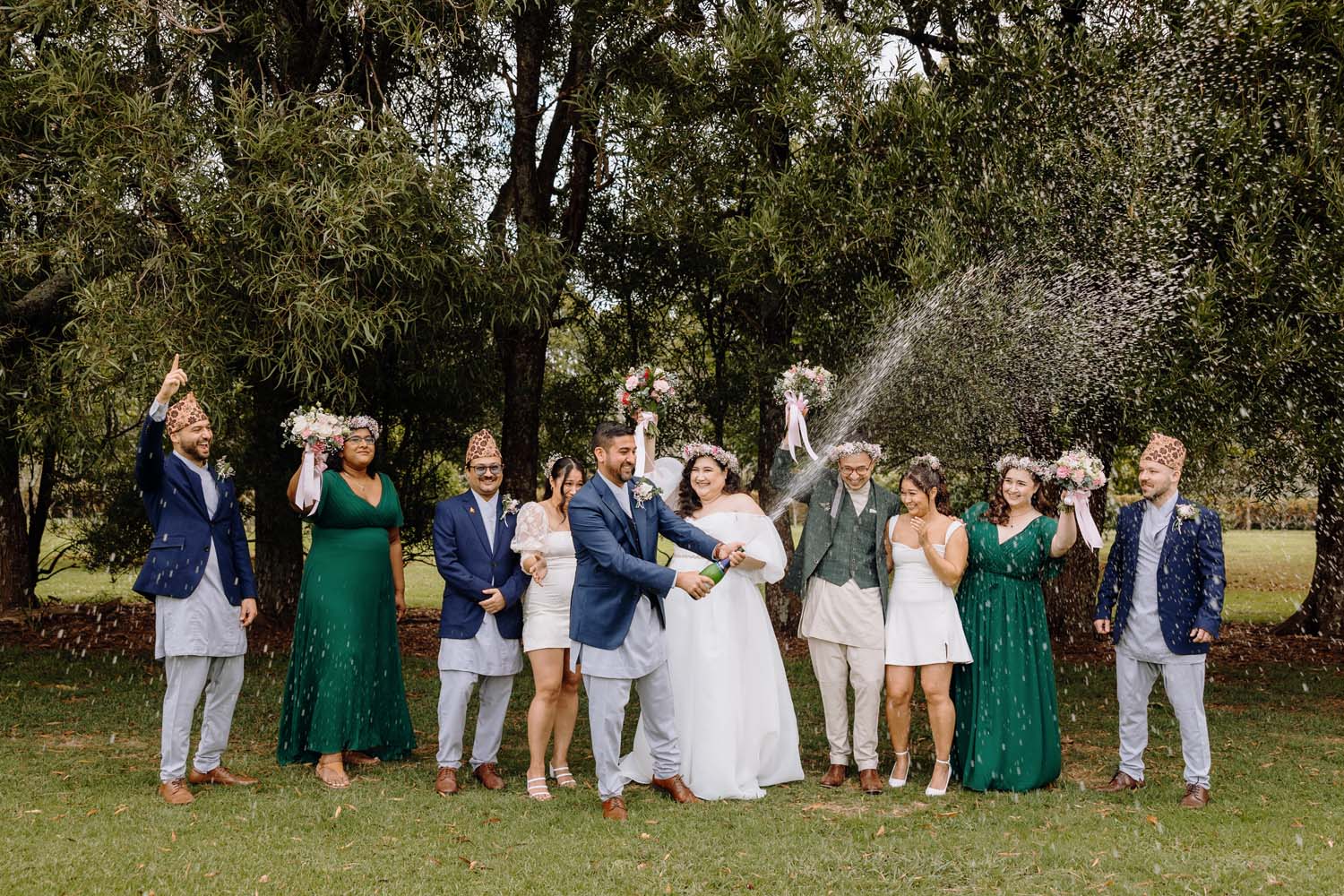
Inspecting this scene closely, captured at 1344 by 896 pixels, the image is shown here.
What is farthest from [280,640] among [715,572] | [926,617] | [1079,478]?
[1079,478]

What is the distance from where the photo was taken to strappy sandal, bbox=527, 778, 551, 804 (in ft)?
20.5

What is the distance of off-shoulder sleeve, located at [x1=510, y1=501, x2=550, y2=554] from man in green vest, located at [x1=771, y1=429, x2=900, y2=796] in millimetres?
1533

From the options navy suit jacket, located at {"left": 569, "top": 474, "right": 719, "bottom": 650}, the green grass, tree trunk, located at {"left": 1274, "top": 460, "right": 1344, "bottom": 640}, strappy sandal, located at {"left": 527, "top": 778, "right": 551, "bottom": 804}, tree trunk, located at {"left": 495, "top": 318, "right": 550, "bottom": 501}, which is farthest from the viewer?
tree trunk, located at {"left": 1274, "top": 460, "right": 1344, "bottom": 640}

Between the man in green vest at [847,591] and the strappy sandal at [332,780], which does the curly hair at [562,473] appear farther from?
the strappy sandal at [332,780]

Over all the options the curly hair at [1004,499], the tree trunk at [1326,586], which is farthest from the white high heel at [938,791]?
the tree trunk at [1326,586]

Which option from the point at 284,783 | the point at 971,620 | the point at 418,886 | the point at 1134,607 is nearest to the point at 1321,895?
the point at 1134,607

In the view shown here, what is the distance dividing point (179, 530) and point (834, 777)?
13.1ft

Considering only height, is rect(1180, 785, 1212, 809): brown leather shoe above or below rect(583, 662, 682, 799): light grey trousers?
below

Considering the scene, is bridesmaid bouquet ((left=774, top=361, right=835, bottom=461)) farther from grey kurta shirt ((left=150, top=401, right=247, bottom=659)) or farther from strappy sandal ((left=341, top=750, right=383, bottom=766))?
grey kurta shirt ((left=150, top=401, right=247, bottom=659))

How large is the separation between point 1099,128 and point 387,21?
5.24m

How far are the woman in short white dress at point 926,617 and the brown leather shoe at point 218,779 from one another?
12.3 ft

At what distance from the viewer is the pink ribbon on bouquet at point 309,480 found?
6.44 m

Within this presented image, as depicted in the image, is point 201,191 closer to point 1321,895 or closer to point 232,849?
point 232,849

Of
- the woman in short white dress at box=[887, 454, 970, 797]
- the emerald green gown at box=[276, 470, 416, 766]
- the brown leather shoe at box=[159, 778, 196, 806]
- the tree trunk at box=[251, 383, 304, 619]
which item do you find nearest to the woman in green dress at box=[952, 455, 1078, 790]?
the woman in short white dress at box=[887, 454, 970, 797]
